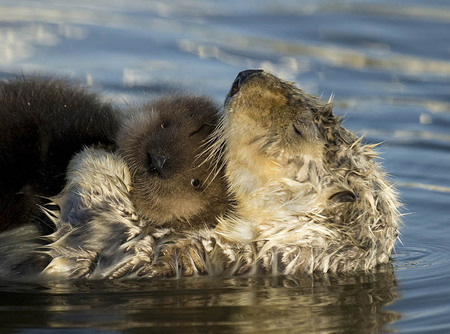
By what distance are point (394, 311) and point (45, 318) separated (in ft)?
5.93

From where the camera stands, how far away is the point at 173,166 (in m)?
5.21

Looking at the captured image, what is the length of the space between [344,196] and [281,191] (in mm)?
337

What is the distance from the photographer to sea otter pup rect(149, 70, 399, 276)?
5312 millimetres

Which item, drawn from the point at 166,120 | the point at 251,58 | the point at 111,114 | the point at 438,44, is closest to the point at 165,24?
the point at 251,58

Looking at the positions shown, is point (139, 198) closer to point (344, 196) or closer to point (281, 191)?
point (281, 191)

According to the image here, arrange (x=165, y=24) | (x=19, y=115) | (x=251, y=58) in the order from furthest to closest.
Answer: (x=165, y=24)
(x=251, y=58)
(x=19, y=115)

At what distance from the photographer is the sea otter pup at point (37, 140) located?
5602 millimetres

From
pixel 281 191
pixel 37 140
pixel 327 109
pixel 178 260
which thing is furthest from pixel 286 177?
pixel 37 140

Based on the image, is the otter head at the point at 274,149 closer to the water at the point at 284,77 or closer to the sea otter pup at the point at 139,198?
the sea otter pup at the point at 139,198

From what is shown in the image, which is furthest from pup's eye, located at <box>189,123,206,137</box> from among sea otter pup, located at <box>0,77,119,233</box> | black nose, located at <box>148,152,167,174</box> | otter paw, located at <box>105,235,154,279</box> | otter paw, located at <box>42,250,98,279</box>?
otter paw, located at <box>42,250,98,279</box>

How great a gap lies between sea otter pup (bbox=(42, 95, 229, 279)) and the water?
0.54 ft

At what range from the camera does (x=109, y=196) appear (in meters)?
5.50

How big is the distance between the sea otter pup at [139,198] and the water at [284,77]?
165 mm

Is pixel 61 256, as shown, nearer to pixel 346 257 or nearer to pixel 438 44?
pixel 346 257
